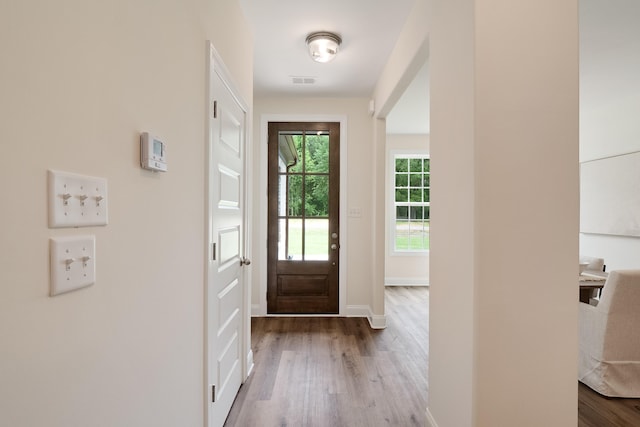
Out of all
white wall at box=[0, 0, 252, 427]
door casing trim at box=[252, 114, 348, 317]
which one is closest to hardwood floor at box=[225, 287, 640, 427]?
door casing trim at box=[252, 114, 348, 317]

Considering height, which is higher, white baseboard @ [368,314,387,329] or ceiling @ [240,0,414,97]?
ceiling @ [240,0,414,97]

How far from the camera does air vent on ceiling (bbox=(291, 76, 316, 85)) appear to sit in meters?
3.50

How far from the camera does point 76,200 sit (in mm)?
729

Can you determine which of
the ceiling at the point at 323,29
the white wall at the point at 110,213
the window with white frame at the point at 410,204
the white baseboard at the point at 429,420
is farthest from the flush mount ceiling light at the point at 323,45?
the window with white frame at the point at 410,204

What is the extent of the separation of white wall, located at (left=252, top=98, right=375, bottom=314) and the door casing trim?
0.01 meters

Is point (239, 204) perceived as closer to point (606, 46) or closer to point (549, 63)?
point (549, 63)

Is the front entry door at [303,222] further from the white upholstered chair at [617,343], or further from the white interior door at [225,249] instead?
the white upholstered chair at [617,343]

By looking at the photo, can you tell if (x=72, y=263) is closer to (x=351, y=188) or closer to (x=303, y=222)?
(x=303, y=222)

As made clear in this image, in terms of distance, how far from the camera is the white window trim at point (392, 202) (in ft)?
19.5

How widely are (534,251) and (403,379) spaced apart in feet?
5.38

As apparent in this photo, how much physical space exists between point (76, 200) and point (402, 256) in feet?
18.5

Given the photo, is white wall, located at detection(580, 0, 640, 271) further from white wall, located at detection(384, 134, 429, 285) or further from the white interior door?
the white interior door

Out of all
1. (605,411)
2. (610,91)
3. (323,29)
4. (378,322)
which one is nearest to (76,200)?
(323,29)

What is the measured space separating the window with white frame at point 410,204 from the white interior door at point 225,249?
4046 mm
